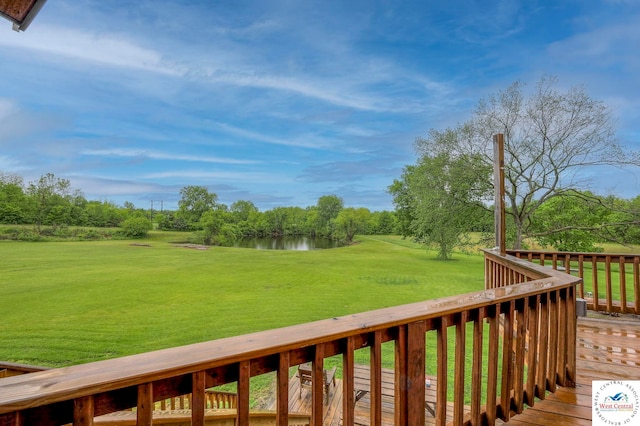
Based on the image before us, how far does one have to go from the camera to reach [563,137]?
31.7ft

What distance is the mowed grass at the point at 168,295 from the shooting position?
6383 mm

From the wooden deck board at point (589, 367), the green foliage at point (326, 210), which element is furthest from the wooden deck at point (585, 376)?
the green foliage at point (326, 210)

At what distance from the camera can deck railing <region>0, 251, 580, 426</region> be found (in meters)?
0.60

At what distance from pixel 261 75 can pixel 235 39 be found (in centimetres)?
346

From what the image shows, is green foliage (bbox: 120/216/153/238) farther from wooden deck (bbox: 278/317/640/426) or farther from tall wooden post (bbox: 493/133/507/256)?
tall wooden post (bbox: 493/133/507/256)

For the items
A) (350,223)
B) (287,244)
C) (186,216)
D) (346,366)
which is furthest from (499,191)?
(186,216)

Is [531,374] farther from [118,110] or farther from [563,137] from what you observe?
[118,110]

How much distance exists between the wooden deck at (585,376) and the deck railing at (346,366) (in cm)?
9

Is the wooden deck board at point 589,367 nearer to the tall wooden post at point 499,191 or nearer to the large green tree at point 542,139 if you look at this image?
the tall wooden post at point 499,191

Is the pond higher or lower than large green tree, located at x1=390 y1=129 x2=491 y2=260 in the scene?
lower

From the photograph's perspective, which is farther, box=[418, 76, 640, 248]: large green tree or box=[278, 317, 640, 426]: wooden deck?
box=[418, 76, 640, 248]: large green tree

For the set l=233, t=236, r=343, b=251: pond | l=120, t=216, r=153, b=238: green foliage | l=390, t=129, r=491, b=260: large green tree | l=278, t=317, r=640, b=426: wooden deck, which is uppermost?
l=390, t=129, r=491, b=260: large green tree

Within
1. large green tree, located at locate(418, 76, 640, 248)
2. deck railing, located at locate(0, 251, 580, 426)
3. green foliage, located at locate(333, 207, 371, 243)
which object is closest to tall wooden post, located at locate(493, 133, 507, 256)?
deck railing, located at locate(0, 251, 580, 426)

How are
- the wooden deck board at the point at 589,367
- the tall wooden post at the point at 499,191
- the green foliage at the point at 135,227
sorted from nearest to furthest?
the wooden deck board at the point at 589,367, the tall wooden post at the point at 499,191, the green foliage at the point at 135,227
